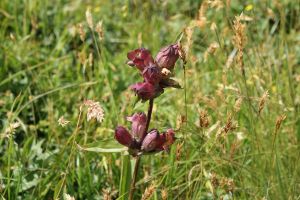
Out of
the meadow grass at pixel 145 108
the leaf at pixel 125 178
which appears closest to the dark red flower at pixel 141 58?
the meadow grass at pixel 145 108

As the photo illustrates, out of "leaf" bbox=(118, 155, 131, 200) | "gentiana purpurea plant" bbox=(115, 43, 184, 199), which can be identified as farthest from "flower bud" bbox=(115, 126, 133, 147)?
"leaf" bbox=(118, 155, 131, 200)

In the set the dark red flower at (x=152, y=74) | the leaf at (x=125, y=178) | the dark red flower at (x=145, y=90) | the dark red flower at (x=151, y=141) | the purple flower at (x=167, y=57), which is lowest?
the leaf at (x=125, y=178)

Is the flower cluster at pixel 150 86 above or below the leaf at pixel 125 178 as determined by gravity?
above

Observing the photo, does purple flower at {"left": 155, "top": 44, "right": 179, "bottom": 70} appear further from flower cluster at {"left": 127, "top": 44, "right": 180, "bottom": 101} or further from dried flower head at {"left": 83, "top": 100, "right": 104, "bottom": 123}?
dried flower head at {"left": 83, "top": 100, "right": 104, "bottom": 123}

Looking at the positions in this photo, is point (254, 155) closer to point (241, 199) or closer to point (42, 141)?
point (241, 199)

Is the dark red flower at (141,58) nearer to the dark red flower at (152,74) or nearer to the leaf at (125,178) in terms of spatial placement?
the dark red flower at (152,74)

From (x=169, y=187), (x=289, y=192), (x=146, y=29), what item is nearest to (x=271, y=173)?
(x=289, y=192)

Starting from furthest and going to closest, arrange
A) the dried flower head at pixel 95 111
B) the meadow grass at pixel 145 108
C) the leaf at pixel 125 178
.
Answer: the meadow grass at pixel 145 108
the leaf at pixel 125 178
the dried flower head at pixel 95 111

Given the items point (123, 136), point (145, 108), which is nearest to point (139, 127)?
point (123, 136)
